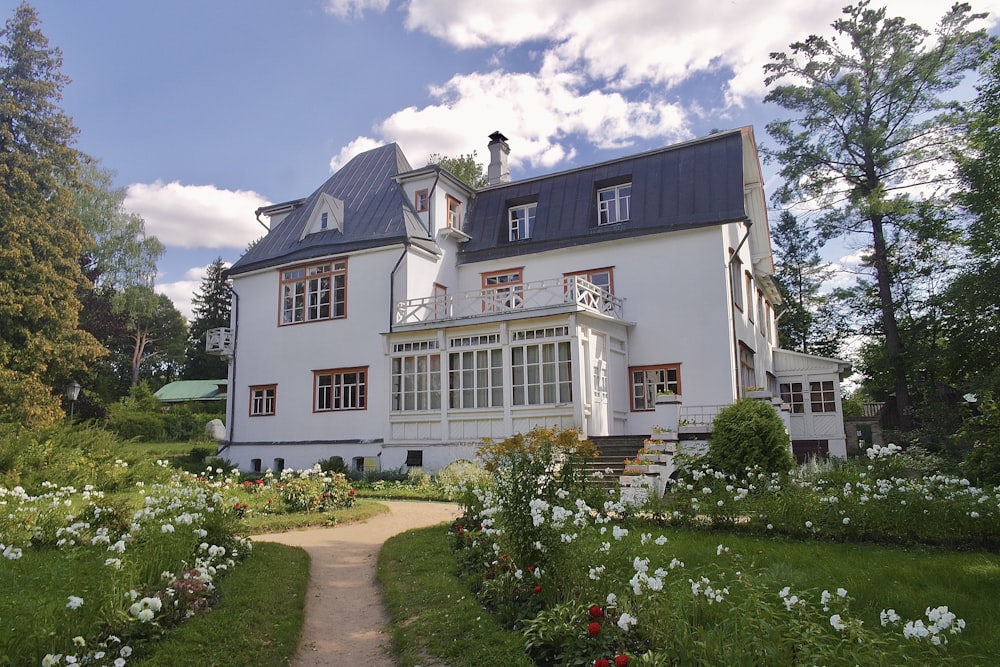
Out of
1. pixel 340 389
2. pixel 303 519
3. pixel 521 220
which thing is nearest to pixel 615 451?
pixel 303 519

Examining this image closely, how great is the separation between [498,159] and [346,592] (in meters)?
20.6

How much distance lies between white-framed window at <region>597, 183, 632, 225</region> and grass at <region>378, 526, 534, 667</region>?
13.8 m

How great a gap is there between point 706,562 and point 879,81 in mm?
24376

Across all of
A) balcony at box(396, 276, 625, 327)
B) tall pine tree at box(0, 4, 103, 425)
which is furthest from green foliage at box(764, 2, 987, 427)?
tall pine tree at box(0, 4, 103, 425)

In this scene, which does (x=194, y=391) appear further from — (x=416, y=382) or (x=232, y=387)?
(x=416, y=382)

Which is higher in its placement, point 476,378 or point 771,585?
point 476,378

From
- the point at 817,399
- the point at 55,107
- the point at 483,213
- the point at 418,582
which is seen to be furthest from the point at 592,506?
the point at 55,107

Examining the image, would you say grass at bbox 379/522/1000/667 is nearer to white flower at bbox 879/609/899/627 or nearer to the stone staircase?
white flower at bbox 879/609/899/627

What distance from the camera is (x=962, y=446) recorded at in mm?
13789

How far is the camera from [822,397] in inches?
854

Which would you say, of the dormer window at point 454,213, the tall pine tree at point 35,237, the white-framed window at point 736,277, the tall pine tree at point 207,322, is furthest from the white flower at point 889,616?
the tall pine tree at point 207,322

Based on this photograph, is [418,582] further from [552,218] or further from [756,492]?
[552,218]

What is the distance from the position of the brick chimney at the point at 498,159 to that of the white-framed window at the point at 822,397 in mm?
13359

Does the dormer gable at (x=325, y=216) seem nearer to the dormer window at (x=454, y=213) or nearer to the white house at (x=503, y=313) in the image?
the white house at (x=503, y=313)
